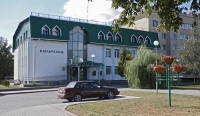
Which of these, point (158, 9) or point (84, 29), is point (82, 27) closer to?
point (84, 29)

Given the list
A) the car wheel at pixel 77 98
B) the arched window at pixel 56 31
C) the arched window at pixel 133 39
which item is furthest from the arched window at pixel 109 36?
the car wheel at pixel 77 98

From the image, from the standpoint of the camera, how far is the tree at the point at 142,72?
2772 cm

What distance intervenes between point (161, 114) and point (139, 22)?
44770 millimetres

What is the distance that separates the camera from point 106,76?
140 feet

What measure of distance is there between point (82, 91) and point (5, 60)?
4826 centimetres

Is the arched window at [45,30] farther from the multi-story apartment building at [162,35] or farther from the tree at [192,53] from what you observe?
the tree at [192,53]

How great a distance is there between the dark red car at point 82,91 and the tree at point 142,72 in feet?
34.7

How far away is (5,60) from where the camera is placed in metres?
58.9

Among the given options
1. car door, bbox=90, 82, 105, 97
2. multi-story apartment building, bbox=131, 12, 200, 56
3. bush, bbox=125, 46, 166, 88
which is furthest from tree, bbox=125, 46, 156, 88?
multi-story apartment building, bbox=131, 12, 200, 56

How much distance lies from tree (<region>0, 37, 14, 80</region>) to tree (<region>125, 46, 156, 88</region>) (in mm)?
40862

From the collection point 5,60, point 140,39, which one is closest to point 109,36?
point 140,39

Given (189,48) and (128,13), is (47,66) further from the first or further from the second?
(128,13)

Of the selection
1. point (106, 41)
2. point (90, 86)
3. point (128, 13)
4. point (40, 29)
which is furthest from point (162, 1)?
point (106, 41)

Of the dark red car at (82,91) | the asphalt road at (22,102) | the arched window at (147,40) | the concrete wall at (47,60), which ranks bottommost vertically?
the asphalt road at (22,102)
